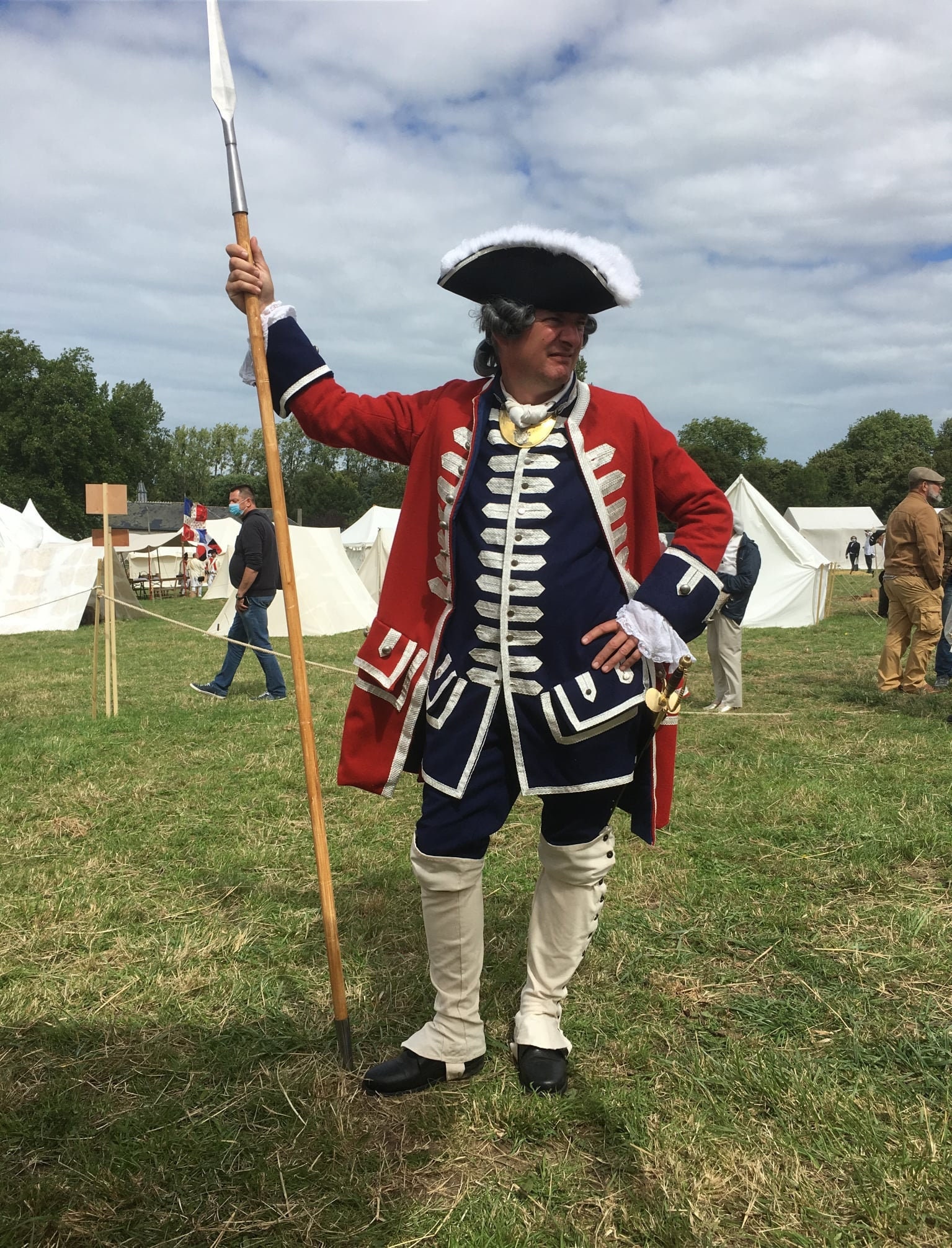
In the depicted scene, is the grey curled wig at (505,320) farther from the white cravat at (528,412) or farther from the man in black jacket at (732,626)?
the man in black jacket at (732,626)

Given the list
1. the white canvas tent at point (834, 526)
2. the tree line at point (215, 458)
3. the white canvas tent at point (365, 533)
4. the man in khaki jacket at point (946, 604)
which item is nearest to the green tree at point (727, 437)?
the tree line at point (215, 458)

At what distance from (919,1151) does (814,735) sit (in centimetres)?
496

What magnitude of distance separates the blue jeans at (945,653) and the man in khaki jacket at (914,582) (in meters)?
0.08

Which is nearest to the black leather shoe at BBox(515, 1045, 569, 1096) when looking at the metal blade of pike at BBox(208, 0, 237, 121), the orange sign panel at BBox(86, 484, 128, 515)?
the metal blade of pike at BBox(208, 0, 237, 121)

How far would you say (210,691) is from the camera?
9430 mm

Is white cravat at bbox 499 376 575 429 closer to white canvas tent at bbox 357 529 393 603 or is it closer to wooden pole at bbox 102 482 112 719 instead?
wooden pole at bbox 102 482 112 719

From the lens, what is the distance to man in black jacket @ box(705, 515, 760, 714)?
7.97 meters

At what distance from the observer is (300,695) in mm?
2594

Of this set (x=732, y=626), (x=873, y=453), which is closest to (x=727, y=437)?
(x=873, y=453)

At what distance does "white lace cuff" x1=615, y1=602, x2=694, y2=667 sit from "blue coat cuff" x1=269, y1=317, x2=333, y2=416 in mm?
1054

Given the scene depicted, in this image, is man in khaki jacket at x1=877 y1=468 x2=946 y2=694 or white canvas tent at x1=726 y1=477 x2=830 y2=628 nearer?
man in khaki jacket at x1=877 y1=468 x2=946 y2=694

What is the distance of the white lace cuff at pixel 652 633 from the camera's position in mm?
2381

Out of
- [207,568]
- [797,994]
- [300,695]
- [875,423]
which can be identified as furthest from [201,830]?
[875,423]

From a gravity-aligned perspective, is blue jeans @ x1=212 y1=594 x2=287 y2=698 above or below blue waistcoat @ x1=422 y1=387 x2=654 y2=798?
below
